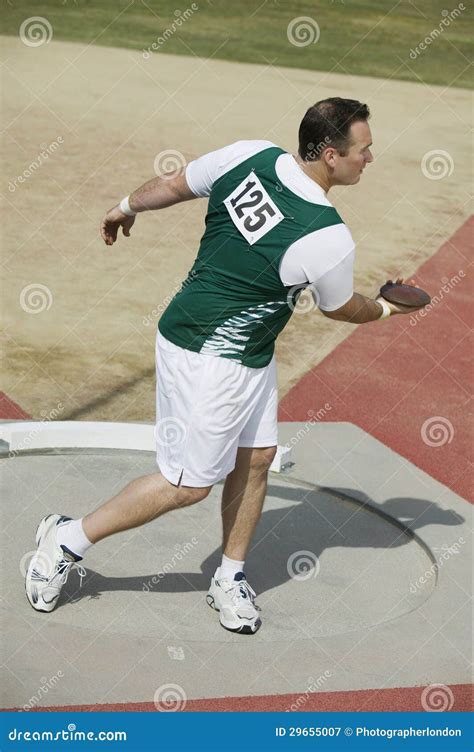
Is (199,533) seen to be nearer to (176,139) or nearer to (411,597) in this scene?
(411,597)

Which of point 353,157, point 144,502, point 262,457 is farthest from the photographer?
point 262,457

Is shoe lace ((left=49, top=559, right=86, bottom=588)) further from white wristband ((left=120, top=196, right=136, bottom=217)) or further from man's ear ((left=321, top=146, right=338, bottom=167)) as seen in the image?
man's ear ((left=321, top=146, right=338, bottom=167))

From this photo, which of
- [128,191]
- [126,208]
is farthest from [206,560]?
[128,191]

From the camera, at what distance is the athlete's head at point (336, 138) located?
14.4 feet

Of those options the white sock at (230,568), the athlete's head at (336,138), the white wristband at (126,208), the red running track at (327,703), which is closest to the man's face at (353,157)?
the athlete's head at (336,138)

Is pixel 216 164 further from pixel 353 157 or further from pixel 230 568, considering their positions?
pixel 230 568

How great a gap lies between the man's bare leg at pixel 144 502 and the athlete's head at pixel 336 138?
1.25 metres

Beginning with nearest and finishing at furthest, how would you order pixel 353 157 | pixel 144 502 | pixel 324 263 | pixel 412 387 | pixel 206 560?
pixel 324 263, pixel 353 157, pixel 144 502, pixel 206 560, pixel 412 387

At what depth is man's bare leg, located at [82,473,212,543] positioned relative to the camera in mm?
A: 4562

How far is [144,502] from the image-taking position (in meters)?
4.57

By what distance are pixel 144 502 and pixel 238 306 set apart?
799mm

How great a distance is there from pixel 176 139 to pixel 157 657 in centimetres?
915

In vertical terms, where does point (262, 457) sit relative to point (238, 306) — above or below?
below

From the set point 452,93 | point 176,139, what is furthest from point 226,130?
point 452,93
